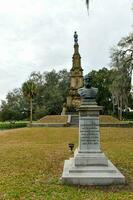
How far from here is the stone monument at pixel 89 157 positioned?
9.64 m

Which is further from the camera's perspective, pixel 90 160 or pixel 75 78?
pixel 75 78

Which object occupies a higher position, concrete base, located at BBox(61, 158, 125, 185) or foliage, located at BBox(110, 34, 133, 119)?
foliage, located at BBox(110, 34, 133, 119)

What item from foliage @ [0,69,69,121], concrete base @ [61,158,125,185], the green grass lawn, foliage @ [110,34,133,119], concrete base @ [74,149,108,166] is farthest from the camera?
foliage @ [0,69,69,121]

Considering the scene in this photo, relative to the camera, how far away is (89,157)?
10711mm

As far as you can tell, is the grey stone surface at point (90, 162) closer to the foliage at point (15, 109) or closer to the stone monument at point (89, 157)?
the stone monument at point (89, 157)

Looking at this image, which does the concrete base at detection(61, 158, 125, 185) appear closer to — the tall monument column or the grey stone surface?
the grey stone surface

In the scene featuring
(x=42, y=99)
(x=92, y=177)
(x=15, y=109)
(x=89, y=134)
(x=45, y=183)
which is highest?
(x=42, y=99)

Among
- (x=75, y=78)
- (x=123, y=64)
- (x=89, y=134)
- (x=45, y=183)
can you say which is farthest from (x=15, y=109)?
(x=45, y=183)

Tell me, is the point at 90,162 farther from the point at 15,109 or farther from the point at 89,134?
the point at 15,109

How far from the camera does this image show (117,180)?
9633 mm

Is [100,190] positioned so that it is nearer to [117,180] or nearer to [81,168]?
[117,180]

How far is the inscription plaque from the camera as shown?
10.9 meters

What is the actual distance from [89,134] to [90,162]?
82 centimetres

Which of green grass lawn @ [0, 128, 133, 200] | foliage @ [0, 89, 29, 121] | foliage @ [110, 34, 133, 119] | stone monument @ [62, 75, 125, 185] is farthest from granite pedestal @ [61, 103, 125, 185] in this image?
foliage @ [0, 89, 29, 121]
